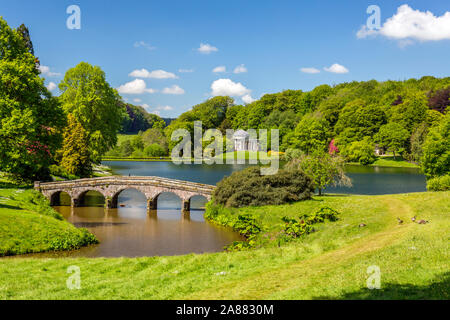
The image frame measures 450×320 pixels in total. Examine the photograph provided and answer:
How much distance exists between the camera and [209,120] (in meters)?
154

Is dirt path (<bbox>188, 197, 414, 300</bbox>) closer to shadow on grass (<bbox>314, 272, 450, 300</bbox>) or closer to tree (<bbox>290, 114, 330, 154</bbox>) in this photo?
shadow on grass (<bbox>314, 272, 450, 300</bbox>)

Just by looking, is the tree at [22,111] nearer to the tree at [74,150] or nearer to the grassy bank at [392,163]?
the tree at [74,150]

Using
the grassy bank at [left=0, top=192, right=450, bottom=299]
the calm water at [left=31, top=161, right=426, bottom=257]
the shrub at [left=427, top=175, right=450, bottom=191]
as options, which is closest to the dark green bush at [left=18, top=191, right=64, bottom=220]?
the calm water at [left=31, top=161, right=426, bottom=257]

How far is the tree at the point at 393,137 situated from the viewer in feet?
319

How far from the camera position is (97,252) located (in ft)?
84.0

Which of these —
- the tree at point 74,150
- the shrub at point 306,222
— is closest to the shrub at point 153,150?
the tree at point 74,150

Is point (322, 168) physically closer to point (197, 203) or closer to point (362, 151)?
point (197, 203)

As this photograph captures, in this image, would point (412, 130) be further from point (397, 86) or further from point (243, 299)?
point (243, 299)

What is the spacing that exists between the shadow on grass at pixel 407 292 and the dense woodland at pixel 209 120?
3145 cm

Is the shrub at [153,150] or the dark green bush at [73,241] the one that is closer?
the dark green bush at [73,241]

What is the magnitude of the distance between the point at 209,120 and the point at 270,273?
143 meters

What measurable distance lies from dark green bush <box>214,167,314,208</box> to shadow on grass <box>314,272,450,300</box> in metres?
24.8

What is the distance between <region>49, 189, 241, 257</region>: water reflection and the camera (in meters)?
26.7
